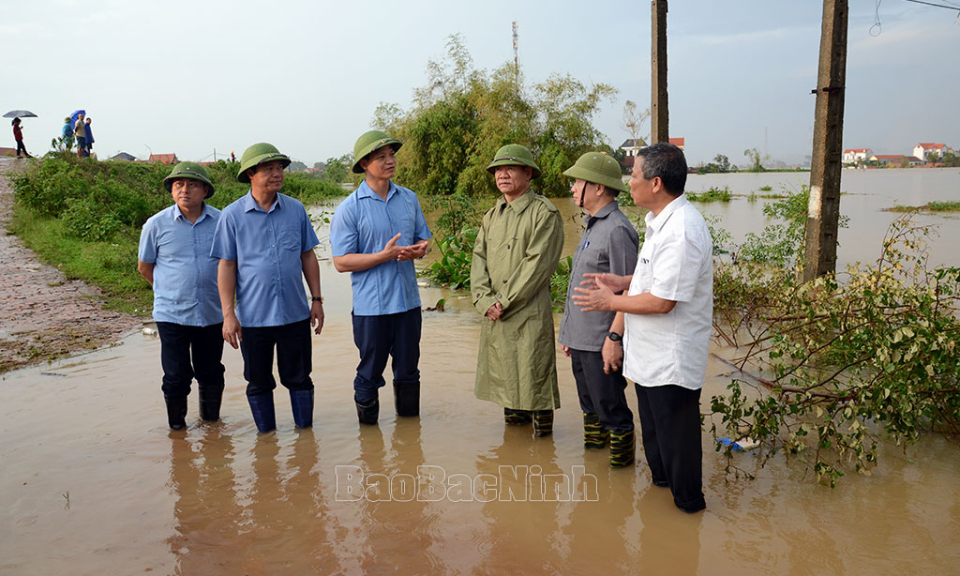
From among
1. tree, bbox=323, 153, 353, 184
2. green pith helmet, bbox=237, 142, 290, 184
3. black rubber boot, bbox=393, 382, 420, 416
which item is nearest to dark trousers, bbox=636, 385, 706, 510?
black rubber boot, bbox=393, 382, 420, 416

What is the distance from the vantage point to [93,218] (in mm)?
13352

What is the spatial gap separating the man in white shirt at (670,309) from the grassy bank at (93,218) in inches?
291

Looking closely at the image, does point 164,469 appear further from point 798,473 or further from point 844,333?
point 844,333

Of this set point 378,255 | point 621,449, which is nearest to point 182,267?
point 378,255

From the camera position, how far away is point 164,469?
4094mm

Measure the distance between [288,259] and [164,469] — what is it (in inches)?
57.5

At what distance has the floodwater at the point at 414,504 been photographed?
3.06 meters

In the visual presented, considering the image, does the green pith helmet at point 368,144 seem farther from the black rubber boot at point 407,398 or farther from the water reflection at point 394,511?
the water reflection at point 394,511

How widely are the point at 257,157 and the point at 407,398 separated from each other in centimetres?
190

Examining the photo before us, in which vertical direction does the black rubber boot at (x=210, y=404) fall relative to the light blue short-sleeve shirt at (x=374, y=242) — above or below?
below

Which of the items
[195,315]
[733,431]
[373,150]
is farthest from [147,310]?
[733,431]

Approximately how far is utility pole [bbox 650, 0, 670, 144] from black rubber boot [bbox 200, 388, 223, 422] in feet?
17.1

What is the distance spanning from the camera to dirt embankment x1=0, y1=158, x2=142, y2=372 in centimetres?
686

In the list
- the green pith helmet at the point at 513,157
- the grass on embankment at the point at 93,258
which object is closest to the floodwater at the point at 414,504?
the green pith helmet at the point at 513,157
